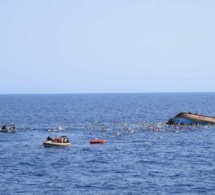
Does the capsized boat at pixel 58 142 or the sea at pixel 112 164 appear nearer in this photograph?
the sea at pixel 112 164

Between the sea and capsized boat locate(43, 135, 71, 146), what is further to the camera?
capsized boat locate(43, 135, 71, 146)

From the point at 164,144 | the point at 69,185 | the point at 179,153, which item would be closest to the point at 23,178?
the point at 69,185

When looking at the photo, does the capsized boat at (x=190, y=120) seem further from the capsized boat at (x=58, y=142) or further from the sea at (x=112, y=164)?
the capsized boat at (x=58, y=142)

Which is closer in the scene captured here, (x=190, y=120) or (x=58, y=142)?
(x=58, y=142)

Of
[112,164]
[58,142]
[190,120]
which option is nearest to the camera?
[112,164]

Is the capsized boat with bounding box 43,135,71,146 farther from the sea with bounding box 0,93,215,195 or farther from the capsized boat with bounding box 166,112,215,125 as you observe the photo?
the capsized boat with bounding box 166,112,215,125

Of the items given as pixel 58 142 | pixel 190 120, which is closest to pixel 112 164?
pixel 58 142

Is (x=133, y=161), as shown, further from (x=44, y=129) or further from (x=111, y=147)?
(x=44, y=129)

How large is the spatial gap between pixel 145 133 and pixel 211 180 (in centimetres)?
6125

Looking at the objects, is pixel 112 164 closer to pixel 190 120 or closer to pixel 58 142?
pixel 58 142

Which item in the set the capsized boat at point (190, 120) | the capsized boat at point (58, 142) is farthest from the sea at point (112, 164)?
the capsized boat at point (190, 120)

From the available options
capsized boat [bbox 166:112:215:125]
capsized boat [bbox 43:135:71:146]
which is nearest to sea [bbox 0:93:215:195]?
capsized boat [bbox 43:135:71:146]

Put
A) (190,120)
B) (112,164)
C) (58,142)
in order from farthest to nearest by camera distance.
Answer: (190,120) < (58,142) < (112,164)

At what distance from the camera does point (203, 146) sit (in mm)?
105500
